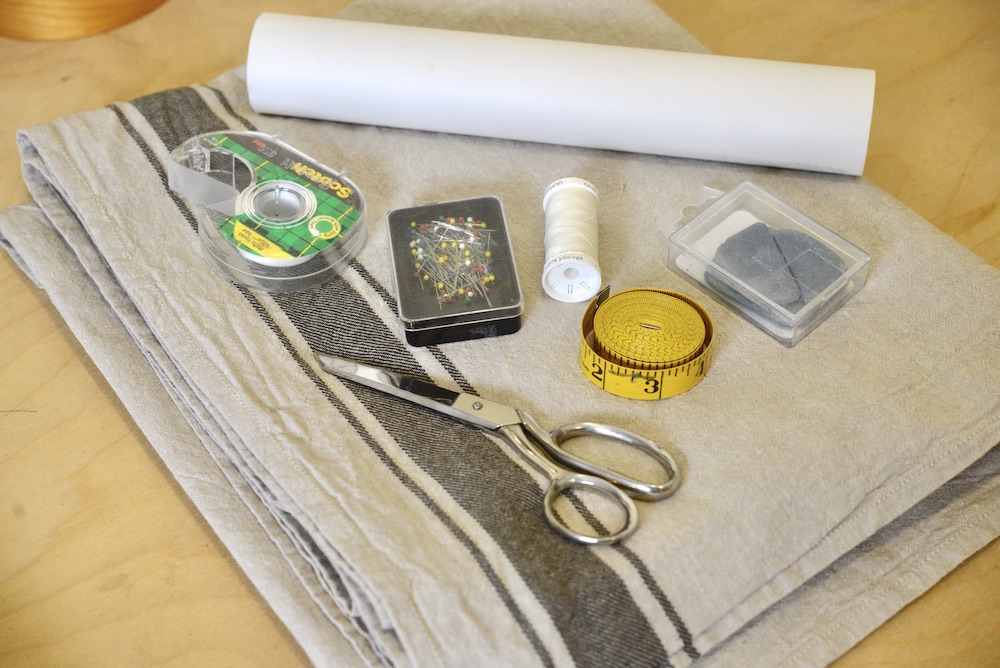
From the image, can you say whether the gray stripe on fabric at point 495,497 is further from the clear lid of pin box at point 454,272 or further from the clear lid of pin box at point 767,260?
the clear lid of pin box at point 767,260

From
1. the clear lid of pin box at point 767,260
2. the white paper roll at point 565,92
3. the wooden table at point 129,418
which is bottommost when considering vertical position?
the wooden table at point 129,418

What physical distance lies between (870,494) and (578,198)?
300 millimetres

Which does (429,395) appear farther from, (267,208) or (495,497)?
(267,208)

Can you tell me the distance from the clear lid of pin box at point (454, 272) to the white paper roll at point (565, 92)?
12 centimetres

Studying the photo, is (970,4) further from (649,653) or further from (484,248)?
(649,653)

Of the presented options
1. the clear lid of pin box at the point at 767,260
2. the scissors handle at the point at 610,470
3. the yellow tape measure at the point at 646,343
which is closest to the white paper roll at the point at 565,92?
the clear lid of pin box at the point at 767,260

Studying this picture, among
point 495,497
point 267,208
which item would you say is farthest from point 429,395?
point 267,208

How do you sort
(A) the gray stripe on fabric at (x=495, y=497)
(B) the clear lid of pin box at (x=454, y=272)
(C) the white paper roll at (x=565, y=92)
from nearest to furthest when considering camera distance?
(A) the gray stripe on fabric at (x=495, y=497)
(B) the clear lid of pin box at (x=454, y=272)
(C) the white paper roll at (x=565, y=92)

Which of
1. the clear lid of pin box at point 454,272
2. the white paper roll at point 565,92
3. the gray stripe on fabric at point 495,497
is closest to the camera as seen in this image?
the gray stripe on fabric at point 495,497

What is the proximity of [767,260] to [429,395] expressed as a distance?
266mm

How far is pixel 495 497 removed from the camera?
62 cm

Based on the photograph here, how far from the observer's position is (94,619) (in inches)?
24.8

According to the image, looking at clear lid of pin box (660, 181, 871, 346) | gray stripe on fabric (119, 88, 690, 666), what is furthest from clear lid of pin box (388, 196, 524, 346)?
clear lid of pin box (660, 181, 871, 346)

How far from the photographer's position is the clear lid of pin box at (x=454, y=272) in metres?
0.69
